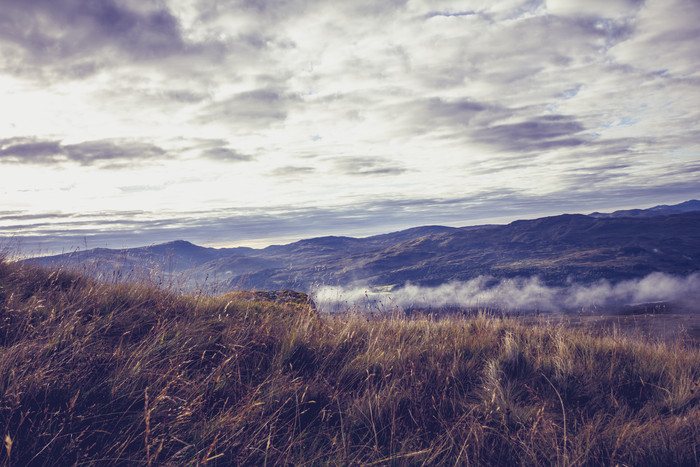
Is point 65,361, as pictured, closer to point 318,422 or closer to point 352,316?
point 318,422

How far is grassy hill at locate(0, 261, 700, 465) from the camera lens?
2.06m

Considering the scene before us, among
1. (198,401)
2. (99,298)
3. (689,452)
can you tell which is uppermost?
(99,298)

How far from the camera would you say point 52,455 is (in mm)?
1821

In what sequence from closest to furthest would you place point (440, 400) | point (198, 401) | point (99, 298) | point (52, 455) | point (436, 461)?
point (52, 455)
point (436, 461)
point (198, 401)
point (440, 400)
point (99, 298)

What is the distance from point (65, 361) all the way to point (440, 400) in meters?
2.97

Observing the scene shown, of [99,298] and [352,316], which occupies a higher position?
[99,298]

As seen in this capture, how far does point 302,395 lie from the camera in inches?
101

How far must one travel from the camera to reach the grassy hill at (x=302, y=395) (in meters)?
2.06

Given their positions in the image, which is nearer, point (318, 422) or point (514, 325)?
point (318, 422)

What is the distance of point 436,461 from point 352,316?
2779 mm

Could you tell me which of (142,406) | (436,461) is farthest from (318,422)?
(142,406)

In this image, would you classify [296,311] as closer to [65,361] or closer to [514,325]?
[65,361]

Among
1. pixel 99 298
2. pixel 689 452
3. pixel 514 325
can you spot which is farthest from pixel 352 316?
pixel 689 452

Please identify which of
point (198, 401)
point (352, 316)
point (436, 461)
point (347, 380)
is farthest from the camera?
point (352, 316)
